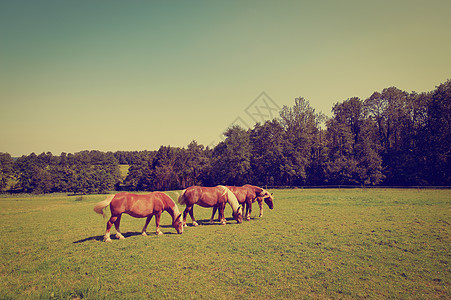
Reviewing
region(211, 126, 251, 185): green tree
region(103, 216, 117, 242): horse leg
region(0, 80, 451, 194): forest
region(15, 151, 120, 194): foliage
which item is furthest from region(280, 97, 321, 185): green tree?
region(15, 151, 120, 194): foliage

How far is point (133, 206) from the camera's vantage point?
12.3 meters

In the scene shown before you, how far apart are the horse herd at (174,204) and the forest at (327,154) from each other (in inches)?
1504

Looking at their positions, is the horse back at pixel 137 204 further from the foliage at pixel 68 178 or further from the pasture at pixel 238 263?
the foliage at pixel 68 178

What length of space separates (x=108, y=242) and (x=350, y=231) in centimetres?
1380

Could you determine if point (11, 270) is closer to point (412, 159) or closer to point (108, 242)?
point (108, 242)

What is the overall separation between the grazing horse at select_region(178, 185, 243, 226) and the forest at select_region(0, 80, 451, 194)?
130ft

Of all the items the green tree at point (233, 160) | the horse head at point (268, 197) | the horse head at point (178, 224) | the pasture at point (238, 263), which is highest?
the green tree at point (233, 160)

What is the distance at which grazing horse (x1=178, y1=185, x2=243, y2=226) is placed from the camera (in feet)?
50.0

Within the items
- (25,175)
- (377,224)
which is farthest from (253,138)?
(25,175)

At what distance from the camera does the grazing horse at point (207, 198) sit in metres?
15.2

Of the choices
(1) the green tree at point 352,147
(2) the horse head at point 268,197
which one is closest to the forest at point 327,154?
(1) the green tree at point 352,147

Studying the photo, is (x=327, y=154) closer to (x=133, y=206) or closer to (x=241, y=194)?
(x=241, y=194)

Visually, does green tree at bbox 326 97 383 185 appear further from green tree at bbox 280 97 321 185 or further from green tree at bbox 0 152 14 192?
green tree at bbox 0 152 14 192

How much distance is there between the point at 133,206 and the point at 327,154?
174 ft
